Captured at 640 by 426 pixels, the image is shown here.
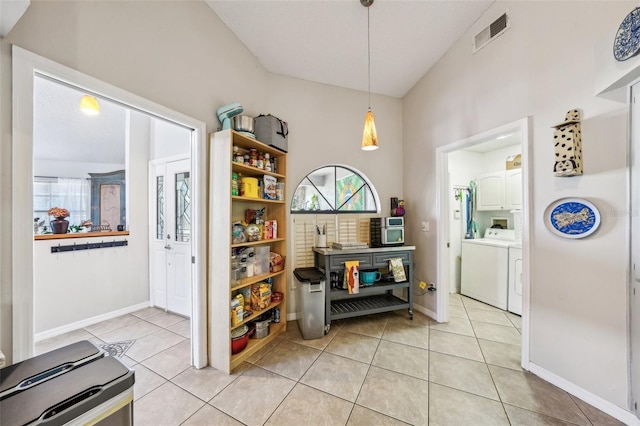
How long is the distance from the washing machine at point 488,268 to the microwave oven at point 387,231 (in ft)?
4.97

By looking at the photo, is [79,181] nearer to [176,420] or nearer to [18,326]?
[18,326]

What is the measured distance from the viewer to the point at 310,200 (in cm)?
317

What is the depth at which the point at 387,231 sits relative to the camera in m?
2.95

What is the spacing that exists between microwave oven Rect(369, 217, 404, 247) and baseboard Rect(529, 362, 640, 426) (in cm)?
162

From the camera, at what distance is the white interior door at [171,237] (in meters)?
3.00

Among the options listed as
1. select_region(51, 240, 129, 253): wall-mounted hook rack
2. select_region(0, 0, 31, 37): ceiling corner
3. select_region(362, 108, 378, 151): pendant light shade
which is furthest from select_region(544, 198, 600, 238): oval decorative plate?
select_region(51, 240, 129, 253): wall-mounted hook rack

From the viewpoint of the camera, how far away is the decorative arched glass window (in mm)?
3141

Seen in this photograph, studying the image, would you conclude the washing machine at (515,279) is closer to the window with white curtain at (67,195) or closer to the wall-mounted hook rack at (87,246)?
the wall-mounted hook rack at (87,246)

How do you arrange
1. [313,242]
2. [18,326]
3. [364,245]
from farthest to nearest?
[313,242] < [364,245] < [18,326]

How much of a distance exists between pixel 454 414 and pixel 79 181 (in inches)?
217

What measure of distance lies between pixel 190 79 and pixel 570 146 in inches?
116

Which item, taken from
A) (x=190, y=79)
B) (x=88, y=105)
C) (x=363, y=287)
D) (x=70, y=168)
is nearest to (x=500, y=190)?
(x=363, y=287)

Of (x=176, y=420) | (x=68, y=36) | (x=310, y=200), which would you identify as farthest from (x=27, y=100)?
(x=310, y=200)

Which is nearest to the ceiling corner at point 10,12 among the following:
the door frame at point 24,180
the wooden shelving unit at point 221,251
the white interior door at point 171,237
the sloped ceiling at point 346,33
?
the door frame at point 24,180
